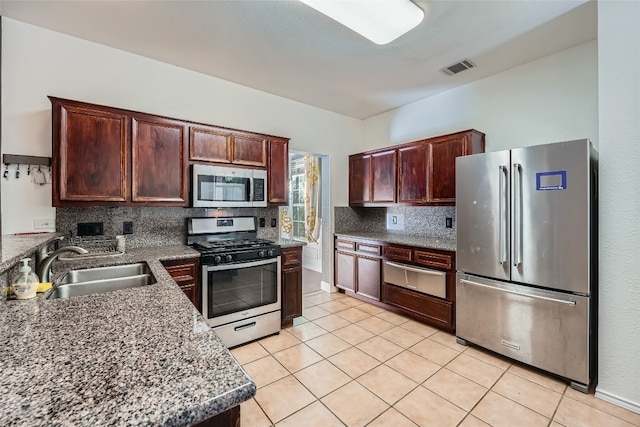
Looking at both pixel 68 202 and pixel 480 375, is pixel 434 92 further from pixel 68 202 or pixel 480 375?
pixel 68 202

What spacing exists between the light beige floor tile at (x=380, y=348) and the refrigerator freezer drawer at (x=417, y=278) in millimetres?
715

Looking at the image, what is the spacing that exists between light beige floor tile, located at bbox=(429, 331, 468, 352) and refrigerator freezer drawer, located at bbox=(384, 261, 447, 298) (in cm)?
40

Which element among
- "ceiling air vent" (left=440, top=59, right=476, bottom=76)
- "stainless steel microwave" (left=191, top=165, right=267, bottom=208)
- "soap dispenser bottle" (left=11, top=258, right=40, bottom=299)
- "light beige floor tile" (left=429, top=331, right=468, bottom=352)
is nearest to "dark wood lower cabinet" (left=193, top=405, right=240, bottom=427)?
"soap dispenser bottle" (left=11, top=258, right=40, bottom=299)

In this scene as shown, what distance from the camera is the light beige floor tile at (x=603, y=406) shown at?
5.99 feet

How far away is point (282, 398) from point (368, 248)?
2164 mm

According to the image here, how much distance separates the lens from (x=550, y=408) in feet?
6.24

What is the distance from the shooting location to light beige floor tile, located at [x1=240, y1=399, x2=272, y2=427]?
1772 mm

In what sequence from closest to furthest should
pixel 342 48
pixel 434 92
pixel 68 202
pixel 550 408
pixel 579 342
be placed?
pixel 550 408 → pixel 579 342 → pixel 68 202 → pixel 342 48 → pixel 434 92

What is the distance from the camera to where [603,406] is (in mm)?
1924

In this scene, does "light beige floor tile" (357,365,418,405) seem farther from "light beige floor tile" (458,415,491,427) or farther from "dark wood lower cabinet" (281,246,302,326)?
"dark wood lower cabinet" (281,246,302,326)

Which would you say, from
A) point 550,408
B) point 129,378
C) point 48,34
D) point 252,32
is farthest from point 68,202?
point 550,408

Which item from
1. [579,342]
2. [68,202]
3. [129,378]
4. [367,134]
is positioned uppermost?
[367,134]

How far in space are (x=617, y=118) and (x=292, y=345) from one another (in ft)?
10.1

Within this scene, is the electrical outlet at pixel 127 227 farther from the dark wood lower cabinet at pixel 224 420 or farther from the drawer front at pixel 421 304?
the drawer front at pixel 421 304
